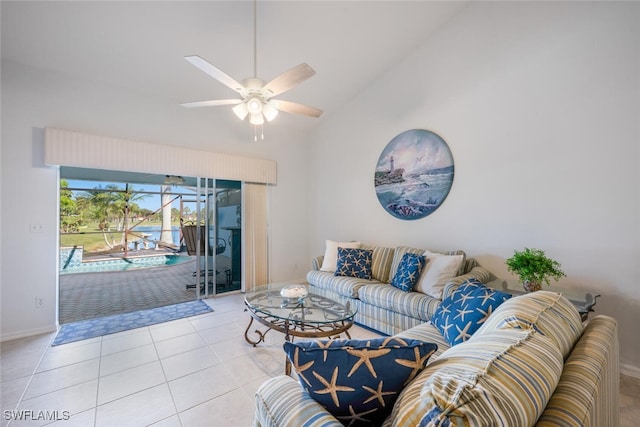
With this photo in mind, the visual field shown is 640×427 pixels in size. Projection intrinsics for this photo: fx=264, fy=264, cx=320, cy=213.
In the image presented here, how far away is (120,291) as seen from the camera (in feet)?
14.8

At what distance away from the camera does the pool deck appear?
144 inches

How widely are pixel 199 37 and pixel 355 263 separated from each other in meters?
3.21

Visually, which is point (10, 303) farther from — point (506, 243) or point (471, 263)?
point (506, 243)

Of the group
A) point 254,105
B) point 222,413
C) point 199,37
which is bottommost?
point 222,413

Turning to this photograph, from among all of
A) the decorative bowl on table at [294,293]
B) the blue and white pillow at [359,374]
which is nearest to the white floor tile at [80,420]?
the decorative bowl on table at [294,293]

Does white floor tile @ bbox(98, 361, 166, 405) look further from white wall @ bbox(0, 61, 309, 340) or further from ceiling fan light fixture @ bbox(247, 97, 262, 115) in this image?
ceiling fan light fixture @ bbox(247, 97, 262, 115)

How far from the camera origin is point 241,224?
460 cm

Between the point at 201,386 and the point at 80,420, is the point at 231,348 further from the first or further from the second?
the point at 80,420

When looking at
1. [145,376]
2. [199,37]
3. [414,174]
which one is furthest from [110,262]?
[414,174]

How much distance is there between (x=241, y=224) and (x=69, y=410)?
3.07 m

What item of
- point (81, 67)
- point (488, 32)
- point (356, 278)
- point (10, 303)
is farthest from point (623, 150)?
point (10, 303)

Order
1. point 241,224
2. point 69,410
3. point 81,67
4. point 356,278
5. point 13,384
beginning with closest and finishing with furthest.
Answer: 1. point 69,410
2. point 13,384
3. point 81,67
4. point 356,278
5. point 241,224

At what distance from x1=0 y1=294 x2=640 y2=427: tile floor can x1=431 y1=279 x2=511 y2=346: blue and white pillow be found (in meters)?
1.15

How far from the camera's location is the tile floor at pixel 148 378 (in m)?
1.73
